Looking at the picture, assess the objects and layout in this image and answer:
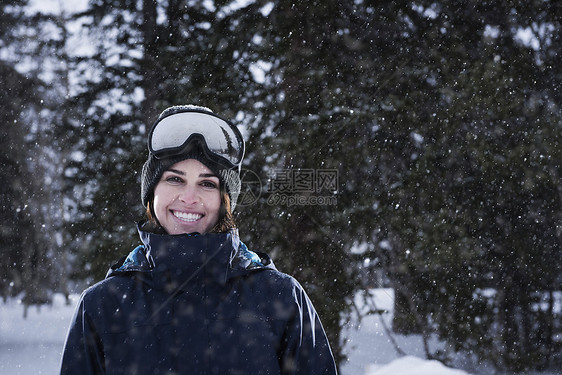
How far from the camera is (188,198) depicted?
2.06m

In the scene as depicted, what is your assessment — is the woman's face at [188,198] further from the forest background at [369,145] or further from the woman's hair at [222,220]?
the forest background at [369,145]

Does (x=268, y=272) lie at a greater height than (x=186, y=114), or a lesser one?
lesser

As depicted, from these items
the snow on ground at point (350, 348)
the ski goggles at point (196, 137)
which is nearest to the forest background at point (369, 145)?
the snow on ground at point (350, 348)

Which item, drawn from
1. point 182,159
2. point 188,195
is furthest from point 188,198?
point 182,159

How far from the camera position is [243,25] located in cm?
629

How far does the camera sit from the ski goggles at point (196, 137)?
2.29 m

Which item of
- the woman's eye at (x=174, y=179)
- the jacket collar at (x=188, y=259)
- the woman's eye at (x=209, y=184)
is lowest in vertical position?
the jacket collar at (x=188, y=259)

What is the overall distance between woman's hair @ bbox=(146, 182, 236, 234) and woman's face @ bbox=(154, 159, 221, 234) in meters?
0.03

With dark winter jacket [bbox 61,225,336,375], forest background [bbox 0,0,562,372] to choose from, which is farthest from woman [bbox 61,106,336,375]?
forest background [bbox 0,0,562,372]

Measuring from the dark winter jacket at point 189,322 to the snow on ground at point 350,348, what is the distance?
13.1 ft

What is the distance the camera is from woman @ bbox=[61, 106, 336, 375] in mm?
1894

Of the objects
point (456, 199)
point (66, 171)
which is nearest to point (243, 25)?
point (66, 171)

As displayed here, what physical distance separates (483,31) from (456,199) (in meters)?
2.40

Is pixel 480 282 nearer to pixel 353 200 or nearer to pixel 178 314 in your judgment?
pixel 353 200
